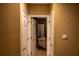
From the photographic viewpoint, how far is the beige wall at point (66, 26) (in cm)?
212

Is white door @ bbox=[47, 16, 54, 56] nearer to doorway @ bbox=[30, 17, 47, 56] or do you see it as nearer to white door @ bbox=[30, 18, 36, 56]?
doorway @ bbox=[30, 17, 47, 56]

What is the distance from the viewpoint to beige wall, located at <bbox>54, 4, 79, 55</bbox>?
6.97 feet

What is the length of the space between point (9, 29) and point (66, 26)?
0.67 m

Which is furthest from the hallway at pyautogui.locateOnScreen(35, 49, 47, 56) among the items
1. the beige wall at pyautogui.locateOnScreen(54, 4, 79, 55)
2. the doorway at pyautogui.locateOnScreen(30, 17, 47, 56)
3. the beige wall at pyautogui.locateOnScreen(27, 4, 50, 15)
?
the beige wall at pyautogui.locateOnScreen(27, 4, 50, 15)

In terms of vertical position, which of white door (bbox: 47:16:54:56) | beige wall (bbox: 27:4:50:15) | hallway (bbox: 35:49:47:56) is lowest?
hallway (bbox: 35:49:47:56)

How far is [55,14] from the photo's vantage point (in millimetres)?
2115

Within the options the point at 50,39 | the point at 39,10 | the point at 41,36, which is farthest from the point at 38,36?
the point at 39,10

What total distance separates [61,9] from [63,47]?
1.48 ft

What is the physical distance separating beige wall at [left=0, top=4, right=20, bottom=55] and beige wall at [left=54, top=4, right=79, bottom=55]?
17.8 inches

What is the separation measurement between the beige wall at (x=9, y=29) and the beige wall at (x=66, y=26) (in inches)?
17.8

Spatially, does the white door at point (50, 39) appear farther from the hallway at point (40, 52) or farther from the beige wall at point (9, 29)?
the beige wall at point (9, 29)

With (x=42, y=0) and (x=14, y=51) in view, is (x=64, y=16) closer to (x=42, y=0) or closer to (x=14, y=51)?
(x=42, y=0)

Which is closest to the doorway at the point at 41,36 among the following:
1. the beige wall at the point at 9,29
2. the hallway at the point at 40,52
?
the hallway at the point at 40,52

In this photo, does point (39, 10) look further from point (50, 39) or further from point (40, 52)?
point (40, 52)
